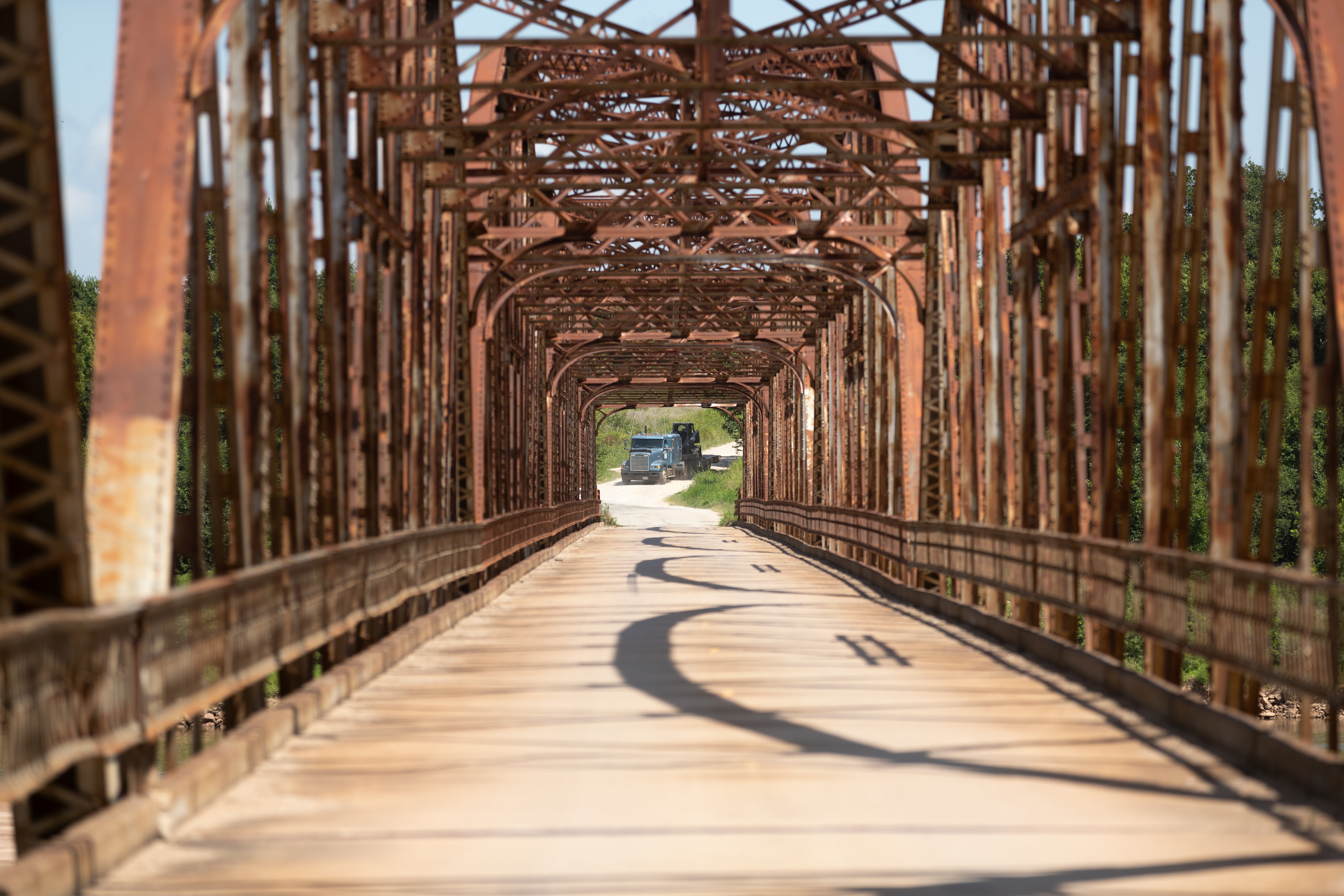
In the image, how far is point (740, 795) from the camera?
28.0 feet

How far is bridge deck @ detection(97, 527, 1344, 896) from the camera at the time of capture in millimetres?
6766

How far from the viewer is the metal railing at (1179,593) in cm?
897

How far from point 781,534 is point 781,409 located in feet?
46.0

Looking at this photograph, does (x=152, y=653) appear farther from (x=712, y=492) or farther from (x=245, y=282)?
(x=712, y=492)

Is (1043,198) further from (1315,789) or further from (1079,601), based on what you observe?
(1315,789)

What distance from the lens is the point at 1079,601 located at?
14.7m

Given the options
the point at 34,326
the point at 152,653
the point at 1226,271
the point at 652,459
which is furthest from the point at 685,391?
the point at 34,326

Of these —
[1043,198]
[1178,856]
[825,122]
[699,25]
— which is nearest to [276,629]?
[1178,856]

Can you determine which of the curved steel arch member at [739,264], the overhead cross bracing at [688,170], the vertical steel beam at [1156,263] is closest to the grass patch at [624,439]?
the overhead cross bracing at [688,170]

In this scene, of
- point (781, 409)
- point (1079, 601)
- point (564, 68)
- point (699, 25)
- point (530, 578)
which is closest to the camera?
point (1079, 601)

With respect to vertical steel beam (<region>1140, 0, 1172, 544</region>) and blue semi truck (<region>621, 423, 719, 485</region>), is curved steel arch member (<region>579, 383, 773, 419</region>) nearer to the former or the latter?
blue semi truck (<region>621, 423, 719, 485</region>)

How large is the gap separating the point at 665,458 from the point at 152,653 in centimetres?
13414

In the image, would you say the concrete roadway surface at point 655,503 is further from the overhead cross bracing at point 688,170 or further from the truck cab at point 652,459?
the overhead cross bracing at point 688,170

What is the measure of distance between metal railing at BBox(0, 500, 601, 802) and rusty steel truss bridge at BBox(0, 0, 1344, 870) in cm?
3
